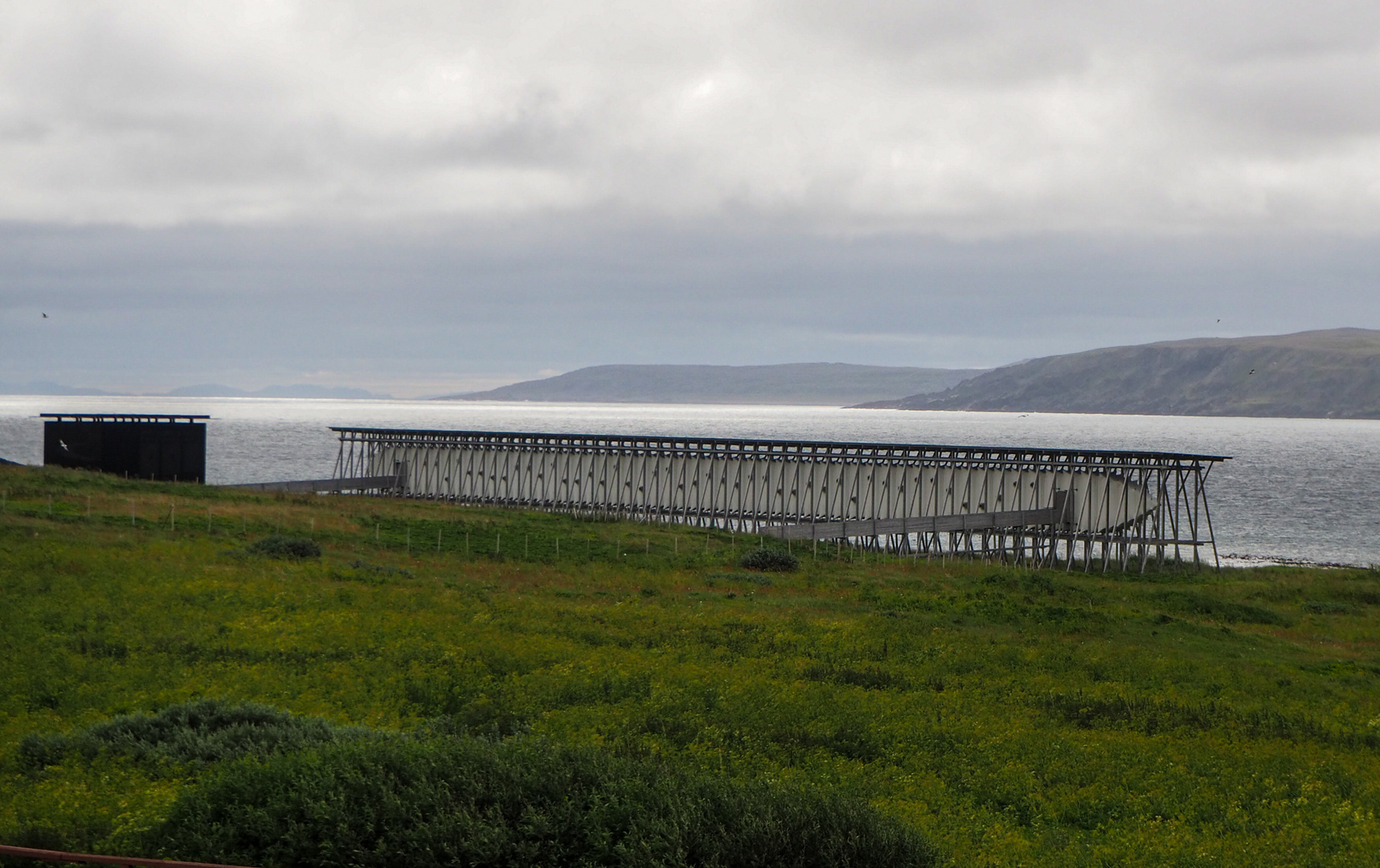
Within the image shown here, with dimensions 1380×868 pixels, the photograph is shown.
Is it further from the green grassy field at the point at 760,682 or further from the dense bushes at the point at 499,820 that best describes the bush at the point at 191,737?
the dense bushes at the point at 499,820

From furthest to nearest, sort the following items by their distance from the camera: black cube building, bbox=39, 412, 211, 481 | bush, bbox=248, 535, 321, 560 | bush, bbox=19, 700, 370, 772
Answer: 1. black cube building, bbox=39, 412, 211, 481
2. bush, bbox=248, 535, 321, 560
3. bush, bbox=19, 700, 370, 772

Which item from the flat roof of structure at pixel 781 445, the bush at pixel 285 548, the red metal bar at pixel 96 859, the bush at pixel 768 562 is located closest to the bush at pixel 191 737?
the red metal bar at pixel 96 859

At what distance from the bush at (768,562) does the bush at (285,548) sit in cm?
1406

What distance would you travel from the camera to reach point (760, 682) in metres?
19.3

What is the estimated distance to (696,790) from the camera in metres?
10.5

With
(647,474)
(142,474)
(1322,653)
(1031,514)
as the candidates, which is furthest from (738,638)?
(142,474)

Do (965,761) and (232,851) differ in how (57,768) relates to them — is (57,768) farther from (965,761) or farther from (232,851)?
(965,761)

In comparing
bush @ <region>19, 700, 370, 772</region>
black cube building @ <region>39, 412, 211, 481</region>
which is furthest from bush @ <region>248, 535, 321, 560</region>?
black cube building @ <region>39, 412, 211, 481</region>

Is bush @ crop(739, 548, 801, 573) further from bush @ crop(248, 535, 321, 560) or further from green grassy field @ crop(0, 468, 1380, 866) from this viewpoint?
bush @ crop(248, 535, 321, 560)

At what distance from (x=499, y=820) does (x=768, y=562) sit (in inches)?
1198

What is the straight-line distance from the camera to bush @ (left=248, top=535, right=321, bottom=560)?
108 ft

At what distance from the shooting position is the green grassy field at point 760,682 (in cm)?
1249

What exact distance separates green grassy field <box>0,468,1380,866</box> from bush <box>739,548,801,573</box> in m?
1.99

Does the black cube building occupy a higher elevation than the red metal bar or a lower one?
higher
